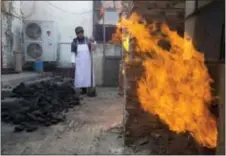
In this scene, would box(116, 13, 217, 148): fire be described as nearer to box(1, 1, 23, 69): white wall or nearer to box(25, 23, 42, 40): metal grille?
box(1, 1, 23, 69): white wall

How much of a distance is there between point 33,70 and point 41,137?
10.0 meters

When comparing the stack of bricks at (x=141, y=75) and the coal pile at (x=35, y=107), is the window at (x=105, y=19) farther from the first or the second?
the stack of bricks at (x=141, y=75)

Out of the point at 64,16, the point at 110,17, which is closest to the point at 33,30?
the point at 64,16

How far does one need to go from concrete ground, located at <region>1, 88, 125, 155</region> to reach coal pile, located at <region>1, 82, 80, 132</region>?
17 cm

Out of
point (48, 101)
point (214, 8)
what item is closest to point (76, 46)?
point (48, 101)

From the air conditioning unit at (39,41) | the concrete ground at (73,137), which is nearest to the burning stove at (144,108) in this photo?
the concrete ground at (73,137)

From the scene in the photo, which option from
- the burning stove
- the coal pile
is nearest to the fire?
the burning stove

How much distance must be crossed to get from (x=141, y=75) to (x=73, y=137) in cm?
136

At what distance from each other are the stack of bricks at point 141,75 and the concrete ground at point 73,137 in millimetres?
305

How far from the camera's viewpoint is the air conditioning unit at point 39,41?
14.5 metres

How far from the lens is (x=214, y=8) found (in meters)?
3.98

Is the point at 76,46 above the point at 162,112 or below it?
above

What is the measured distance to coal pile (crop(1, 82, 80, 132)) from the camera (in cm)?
548

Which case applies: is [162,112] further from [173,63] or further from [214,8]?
[214,8]
